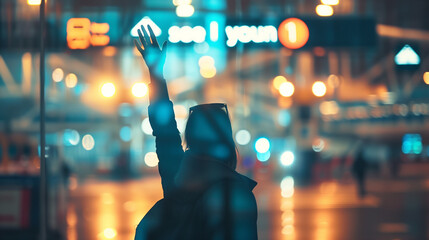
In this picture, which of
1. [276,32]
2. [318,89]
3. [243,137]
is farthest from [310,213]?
[243,137]

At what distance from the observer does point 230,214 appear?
2.75 meters

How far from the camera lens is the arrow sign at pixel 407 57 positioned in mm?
15663

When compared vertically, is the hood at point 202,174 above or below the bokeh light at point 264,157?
above

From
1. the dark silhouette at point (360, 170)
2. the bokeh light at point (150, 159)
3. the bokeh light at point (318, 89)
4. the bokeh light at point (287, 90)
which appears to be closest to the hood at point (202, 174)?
the dark silhouette at point (360, 170)

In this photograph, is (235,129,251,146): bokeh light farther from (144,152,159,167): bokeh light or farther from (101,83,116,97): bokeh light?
(144,152,159,167): bokeh light

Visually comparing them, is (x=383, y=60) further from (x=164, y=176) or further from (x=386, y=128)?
(x=164, y=176)

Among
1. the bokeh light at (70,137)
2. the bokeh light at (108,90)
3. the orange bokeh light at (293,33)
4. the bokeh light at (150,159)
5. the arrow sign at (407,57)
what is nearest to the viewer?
the orange bokeh light at (293,33)

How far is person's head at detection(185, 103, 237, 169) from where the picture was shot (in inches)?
114

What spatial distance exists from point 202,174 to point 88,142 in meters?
66.6

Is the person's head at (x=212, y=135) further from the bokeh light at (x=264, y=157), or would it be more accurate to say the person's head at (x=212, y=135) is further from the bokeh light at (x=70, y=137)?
the bokeh light at (x=70, y=137)

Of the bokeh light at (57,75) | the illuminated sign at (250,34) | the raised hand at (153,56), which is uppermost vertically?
the bokeh light at (57,75)

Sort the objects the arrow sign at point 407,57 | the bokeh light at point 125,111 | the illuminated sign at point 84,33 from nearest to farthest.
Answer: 1. the illuminated sign at point 84,33
2. the arrow sign at point 407,57
3. the bokeh light at point 125,111

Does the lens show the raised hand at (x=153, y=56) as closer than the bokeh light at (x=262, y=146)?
Yes

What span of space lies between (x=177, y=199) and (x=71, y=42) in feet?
42.4
